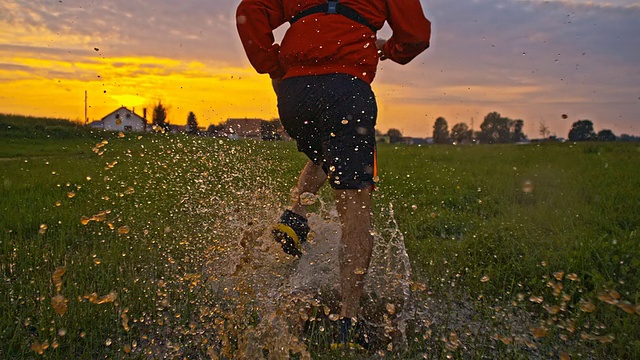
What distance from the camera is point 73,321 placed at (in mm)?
2861

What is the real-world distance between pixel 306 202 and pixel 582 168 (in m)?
7.44

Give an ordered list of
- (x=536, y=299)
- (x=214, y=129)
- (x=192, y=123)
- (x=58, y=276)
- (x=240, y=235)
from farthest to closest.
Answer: (x=214, y=129) < (x=192, y=123) < (x=240, y=235) < (x=58, y=276) < (x=536, y=299)

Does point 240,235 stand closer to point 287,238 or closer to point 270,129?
point 287,238

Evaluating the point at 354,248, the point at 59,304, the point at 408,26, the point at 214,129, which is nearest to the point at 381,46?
the point at 408,26

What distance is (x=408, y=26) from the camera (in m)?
2.99

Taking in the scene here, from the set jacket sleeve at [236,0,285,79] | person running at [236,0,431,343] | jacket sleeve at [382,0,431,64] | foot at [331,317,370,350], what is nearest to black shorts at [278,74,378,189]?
person running at [236,0,431,343]

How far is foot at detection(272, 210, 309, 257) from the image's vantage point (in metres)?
3.59

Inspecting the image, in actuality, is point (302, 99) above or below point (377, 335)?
above

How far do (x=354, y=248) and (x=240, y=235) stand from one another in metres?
1.35

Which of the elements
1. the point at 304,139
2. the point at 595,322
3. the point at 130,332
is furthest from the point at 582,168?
the point at 130,332

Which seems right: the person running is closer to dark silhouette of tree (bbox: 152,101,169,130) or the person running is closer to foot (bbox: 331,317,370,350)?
foot (bbox: 331,317,370,350)

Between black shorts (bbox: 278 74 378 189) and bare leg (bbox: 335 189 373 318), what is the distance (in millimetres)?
117

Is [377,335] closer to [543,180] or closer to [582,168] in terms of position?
[543,180]

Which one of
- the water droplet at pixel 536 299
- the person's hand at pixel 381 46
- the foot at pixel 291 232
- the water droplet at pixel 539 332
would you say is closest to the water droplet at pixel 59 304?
the foot at pixel 291 232
